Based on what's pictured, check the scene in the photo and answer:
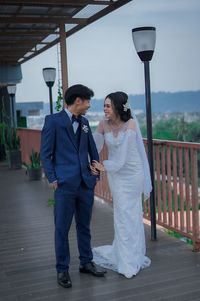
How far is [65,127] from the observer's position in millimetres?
2922

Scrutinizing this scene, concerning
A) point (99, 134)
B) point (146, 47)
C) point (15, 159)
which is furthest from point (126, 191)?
point (15, 159)

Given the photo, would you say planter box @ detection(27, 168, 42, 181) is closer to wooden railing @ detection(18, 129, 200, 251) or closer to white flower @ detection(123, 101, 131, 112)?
wooden railing @ detection(18, 129, 200, 251)

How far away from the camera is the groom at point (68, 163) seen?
2920 millimetres

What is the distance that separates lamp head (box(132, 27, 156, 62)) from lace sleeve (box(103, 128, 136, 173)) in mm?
973

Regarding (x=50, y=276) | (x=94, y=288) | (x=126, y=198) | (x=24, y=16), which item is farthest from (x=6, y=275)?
(x=24, y=16)

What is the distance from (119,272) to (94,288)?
0.30m

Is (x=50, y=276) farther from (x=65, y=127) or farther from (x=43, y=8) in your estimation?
(x=43, y=8)

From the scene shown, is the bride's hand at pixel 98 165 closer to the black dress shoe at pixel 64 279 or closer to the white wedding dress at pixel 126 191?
the white wedding dress at pixel 126 191

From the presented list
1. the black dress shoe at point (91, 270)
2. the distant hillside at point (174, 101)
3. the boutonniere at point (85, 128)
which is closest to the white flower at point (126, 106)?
the boutonniere at point (85, 128)

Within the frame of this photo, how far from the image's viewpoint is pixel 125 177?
3.34m

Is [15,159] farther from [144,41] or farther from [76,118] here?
[76,118]

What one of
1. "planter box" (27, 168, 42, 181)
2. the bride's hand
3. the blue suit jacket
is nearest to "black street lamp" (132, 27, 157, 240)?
the bride's hand

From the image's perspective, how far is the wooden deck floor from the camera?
9.46 feet

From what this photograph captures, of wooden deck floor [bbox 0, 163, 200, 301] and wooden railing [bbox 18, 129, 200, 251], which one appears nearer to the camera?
wooden deck floor [bbox 0, 163, 200, 301]
